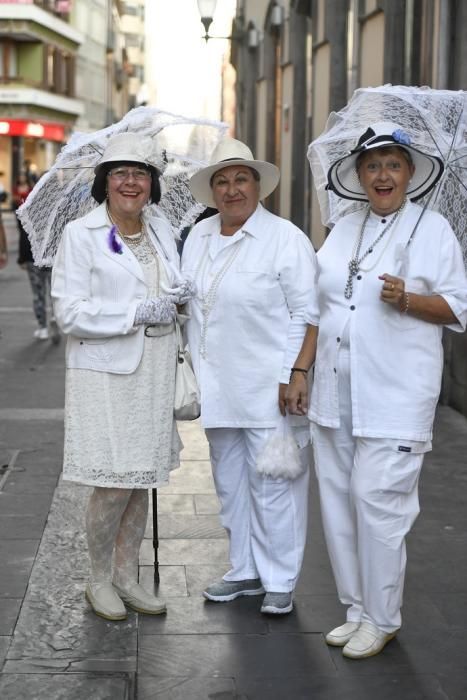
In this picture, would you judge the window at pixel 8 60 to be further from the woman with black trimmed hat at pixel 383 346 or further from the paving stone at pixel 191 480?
the woman with black trimmed hat at pixel 383 346

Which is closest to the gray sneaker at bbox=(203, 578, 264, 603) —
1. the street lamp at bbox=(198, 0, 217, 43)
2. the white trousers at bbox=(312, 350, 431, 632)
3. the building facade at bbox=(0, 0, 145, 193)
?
the white trousers at bbox=(312, 350, 431, 632)

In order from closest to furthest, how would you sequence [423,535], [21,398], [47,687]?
[47,687] → [423,535] → [21,398]

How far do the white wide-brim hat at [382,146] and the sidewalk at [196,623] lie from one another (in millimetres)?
1786

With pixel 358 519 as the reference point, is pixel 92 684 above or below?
below

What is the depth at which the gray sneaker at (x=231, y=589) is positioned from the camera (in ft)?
18.5

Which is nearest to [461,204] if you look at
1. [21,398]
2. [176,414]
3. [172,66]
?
[176,414]

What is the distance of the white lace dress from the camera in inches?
208

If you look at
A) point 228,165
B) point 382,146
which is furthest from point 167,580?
point 382,146

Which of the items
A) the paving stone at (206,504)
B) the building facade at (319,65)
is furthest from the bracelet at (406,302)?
the building facade at (319,65)

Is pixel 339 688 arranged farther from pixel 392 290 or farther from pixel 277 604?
pixel 392 290

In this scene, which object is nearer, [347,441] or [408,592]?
[347,441]

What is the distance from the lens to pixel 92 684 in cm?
461

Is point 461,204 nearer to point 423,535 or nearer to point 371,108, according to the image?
point 371,108

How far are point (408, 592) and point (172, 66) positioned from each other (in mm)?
69674
